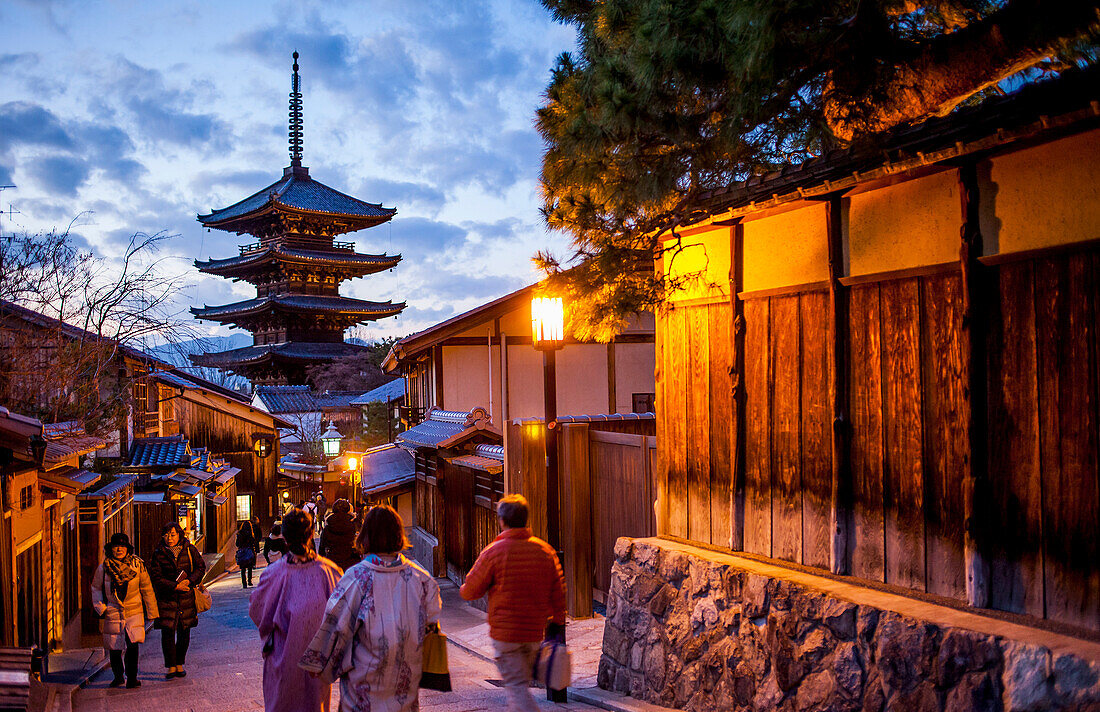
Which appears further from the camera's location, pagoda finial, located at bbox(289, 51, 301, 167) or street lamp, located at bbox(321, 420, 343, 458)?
pagoda finial, located at bbox(289, 51, 301, 167)

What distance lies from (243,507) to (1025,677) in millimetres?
32248

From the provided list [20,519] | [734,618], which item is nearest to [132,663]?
[20,519]

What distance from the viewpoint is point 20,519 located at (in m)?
9.84

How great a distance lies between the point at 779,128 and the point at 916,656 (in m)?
3.61

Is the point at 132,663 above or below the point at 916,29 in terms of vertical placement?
below

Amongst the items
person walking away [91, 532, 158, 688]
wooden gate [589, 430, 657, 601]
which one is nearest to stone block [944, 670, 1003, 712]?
wooden gate [589, 430, 657, 601]

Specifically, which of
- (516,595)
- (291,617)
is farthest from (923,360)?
(291,617)

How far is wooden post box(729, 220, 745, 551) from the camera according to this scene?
637cm

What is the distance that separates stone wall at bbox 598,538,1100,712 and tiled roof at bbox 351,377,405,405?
99.5 ft

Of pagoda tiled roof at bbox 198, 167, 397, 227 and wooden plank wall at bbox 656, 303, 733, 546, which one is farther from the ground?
pagoda tiled roof at bbox 198, 167, 397, 227

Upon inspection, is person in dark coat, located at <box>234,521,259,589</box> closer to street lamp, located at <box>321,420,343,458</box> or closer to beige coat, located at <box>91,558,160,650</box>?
street lamp, located at <box>321,420,343,458</box>

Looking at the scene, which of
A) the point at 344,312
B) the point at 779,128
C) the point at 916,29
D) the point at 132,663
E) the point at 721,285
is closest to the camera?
the point at 916,29

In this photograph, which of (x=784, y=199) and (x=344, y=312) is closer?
(x=784, y=199)

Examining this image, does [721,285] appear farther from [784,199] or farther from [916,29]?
[916,29]
